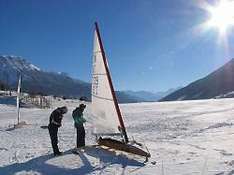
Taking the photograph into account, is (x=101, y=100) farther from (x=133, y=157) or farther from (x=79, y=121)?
(x=133, y=157)

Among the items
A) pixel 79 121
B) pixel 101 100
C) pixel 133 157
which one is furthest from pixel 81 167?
pixel 101 100

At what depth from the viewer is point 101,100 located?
16.1 m

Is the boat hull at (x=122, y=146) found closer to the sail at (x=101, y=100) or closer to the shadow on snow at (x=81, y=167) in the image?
the shadow on snow at (x=81, y=167)

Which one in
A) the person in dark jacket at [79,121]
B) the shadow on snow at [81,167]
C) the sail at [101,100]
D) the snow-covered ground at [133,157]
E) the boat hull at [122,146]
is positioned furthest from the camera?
the person in dark jacket at [79,121]

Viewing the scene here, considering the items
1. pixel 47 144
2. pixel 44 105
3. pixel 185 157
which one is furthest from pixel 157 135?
pixel 44 105

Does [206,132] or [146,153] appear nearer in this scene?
[146,153]

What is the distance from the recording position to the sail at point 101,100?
15.6 m

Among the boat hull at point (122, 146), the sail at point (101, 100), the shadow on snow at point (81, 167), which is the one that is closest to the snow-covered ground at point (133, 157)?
the shadow on snow at point (81, 167)

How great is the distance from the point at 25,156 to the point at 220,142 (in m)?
8.79

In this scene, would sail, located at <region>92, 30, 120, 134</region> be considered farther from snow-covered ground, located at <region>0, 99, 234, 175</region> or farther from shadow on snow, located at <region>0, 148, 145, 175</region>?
shadow on snow, located at <region>0, 148, 145, 175</region>

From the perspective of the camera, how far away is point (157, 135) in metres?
23.0

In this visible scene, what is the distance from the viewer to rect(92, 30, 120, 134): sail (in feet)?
51.2

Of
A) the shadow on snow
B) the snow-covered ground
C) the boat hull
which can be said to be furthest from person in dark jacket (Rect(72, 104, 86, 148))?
the shadow on snow

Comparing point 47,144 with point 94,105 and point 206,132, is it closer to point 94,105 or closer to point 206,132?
point 94,105
